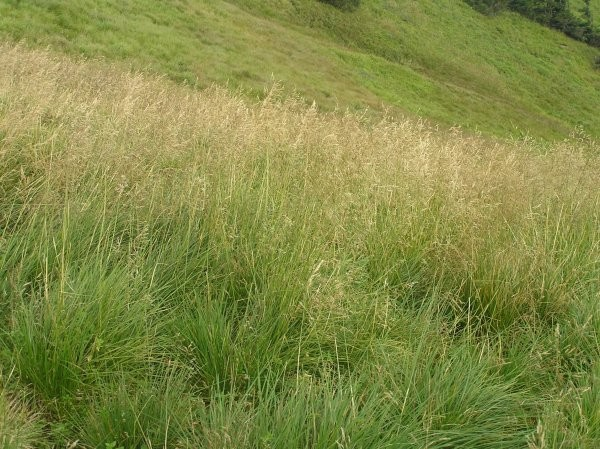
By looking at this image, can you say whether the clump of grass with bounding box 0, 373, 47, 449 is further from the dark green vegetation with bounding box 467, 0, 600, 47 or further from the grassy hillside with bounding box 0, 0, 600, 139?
the dark green vegetation with bounding box 467, 0, 600, 47

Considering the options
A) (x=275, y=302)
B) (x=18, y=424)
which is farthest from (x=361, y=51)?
(x=18, y=424)

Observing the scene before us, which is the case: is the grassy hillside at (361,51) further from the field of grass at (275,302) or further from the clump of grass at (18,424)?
the clump of grass at (18,424)

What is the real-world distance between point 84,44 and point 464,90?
22.1 metres

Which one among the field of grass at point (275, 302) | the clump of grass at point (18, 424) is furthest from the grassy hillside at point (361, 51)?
the clump of grass at point (18, 424)

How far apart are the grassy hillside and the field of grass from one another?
6.90m

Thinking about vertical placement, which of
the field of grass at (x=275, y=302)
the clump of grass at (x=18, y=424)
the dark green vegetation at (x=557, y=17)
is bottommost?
the clump of grass at (x=18, y=424)

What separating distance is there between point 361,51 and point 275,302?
29.4 meters

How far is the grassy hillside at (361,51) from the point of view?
50.4 ft

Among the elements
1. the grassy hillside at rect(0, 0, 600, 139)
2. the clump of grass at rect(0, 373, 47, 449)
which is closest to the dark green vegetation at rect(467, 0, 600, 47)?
the grassy hillside at rect(0, 0, 600, 139)

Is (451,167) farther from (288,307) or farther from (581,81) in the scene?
(581,81)

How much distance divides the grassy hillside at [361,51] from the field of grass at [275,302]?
6903mm

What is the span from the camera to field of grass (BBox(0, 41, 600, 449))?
217cm

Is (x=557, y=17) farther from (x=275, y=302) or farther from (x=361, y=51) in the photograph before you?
(x=275, y=302)

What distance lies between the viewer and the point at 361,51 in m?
30.4
